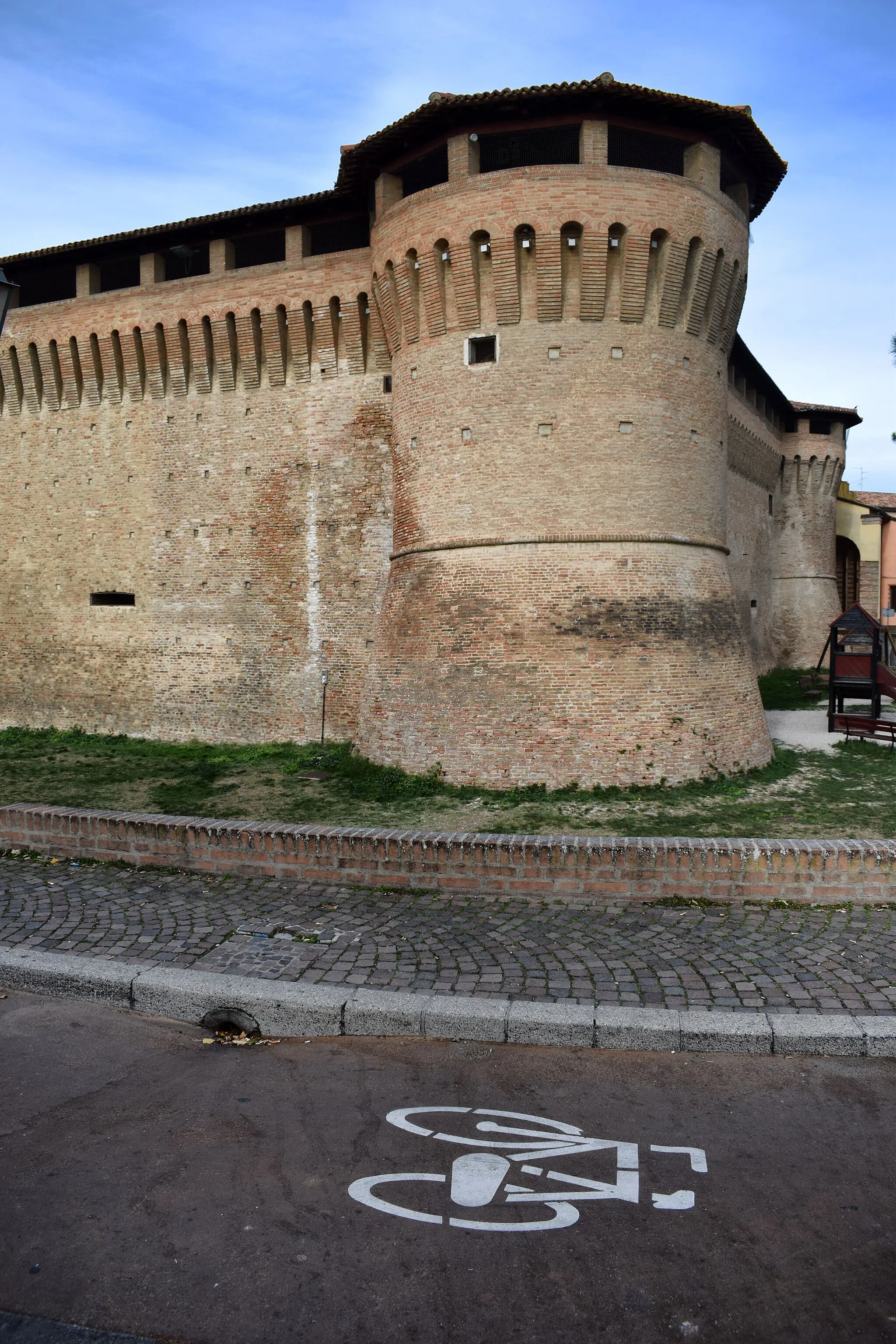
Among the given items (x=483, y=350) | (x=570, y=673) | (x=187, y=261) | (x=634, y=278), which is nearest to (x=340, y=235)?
(x=187, y=261)

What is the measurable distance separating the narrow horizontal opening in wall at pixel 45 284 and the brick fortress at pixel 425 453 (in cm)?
7

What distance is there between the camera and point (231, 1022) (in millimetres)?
5355

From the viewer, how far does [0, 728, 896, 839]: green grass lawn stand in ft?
32.3

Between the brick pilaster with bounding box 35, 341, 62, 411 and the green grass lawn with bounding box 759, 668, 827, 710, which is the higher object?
the brick pilaster with bounding box 35, 341, 62, 411

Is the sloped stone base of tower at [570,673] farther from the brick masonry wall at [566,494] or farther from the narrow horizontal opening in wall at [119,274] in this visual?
the narrow horizontal opening in wall at [119,274]

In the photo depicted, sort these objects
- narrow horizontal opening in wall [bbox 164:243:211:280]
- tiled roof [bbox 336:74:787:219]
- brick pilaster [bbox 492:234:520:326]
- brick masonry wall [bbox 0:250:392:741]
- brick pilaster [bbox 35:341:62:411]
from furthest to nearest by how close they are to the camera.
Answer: brick pilaster [bbox 35:341:62:411] < narrow horizontal opening in wall [bbox 164:243:211:280] < brick masonry wall [bbox 0:250:392:741] < brick pilaster [bbox 492:234:520:326] < tiled roof [bbox 336:74:787:219]

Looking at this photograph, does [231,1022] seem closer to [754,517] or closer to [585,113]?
[585,113]

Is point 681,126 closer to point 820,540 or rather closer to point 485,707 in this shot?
point 485,707

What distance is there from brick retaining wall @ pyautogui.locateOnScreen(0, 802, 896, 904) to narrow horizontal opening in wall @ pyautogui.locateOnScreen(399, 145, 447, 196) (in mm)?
10129

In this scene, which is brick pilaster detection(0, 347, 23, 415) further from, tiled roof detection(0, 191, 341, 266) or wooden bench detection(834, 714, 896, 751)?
wooden bench detection(834, 714, 896, 751)

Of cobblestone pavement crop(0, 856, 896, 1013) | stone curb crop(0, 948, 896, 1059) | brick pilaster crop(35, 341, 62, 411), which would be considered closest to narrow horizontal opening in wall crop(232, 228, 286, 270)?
brick pilaster crop(35, 341, 62, 411)

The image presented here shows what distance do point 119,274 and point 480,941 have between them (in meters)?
17.2

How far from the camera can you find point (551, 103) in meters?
11.6

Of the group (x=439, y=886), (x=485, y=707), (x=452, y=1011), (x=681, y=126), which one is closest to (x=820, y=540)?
(x=681, y=126)
